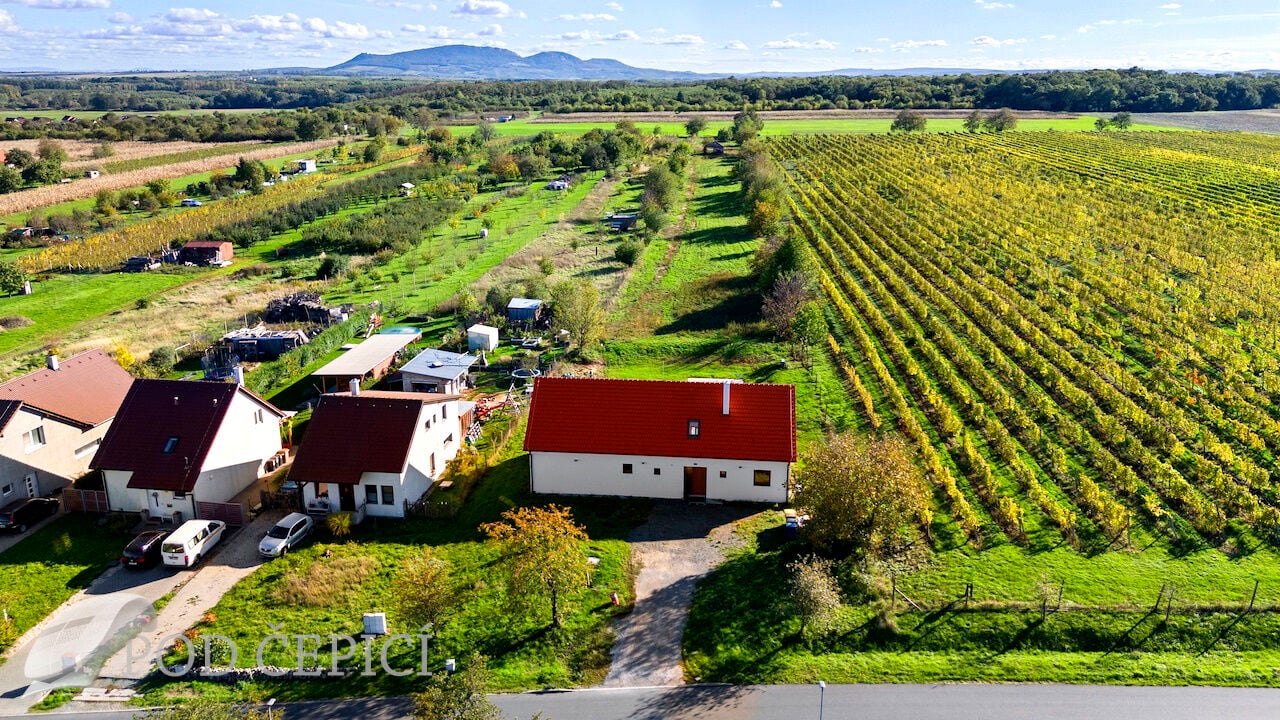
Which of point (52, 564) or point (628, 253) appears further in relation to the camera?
point (628, 253)

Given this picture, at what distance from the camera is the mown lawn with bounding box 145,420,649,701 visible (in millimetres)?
20500

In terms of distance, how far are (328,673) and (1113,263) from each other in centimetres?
6079

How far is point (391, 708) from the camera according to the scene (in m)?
19.5

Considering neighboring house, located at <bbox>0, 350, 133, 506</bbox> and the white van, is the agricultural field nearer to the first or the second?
the white van

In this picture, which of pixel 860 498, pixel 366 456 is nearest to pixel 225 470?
pixel 366 456

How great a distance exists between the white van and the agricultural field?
1576cm

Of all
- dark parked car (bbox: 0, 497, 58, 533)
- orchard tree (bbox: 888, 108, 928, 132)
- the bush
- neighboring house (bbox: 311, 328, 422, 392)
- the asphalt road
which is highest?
orchard tree (bbox: 888, 108, 928, 132)

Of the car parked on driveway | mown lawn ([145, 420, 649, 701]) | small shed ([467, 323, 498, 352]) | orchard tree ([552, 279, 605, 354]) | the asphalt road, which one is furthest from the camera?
small shed ([467, 323, 498, 352])

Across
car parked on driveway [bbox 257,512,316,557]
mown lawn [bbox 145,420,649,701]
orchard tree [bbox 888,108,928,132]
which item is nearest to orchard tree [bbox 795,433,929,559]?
mown lawn [bbox 145,420,649,701]

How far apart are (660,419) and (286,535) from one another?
1322 centimetres

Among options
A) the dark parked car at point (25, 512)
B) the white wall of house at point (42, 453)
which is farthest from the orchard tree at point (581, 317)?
the dark parked car at point (25, 512)

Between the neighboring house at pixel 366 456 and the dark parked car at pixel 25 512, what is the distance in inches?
354

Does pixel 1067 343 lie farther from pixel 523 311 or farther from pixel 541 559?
pixel 541 559

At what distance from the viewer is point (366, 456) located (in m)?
28.9
